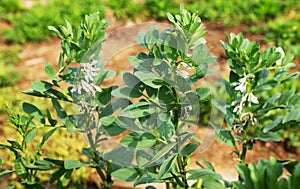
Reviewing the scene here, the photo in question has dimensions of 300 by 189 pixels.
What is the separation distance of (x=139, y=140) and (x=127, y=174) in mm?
238

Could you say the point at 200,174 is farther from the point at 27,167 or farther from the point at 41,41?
the point at 41,41

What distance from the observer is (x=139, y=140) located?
70.1 inches

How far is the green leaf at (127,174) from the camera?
190 cm

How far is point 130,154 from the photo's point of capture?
209 cm

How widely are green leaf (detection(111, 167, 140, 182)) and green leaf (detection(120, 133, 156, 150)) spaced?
0.19 m

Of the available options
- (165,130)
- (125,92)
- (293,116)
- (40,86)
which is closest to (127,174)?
(165,130)

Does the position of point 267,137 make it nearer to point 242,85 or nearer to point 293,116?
point 293,116

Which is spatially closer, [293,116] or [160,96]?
[160,96]

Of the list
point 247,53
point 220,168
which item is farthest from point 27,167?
point 220,168

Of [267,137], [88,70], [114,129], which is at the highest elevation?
[88,70]

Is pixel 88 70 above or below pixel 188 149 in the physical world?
above

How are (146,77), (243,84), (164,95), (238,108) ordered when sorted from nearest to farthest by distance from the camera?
(146,77), (164,95), (243,84), (238,108)

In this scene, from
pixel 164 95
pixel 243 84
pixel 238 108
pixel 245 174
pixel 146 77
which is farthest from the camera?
pixel 238 108

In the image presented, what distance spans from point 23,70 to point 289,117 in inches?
130
